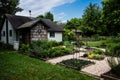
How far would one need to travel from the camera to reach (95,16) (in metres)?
49.0

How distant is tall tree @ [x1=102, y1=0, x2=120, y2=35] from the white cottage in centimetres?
1061

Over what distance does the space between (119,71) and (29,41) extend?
41.4 ft

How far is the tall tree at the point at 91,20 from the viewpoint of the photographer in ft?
144

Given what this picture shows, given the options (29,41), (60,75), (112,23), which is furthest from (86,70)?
(112,23)

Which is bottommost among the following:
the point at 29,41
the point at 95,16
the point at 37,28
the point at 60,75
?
the point at 60,75

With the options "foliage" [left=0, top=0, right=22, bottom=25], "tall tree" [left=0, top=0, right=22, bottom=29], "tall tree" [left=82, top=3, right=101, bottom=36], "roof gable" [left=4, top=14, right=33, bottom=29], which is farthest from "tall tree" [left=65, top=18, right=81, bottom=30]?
"roof gable" [left=4, top=14, right=33, bottom=29]

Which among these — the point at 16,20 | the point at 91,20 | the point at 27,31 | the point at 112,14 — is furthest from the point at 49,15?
the point at 27,31

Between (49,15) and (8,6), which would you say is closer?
(8,6)

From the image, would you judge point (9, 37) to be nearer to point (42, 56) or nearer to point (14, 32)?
point (14, 32)

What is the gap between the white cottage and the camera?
17.5 meters

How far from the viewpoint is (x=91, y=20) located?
48281 millimetres

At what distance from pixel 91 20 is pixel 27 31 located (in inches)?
1356

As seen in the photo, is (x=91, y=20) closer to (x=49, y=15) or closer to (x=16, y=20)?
(x=49, y=15)

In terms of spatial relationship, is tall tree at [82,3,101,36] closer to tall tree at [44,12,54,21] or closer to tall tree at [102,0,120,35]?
tall tree at [44,12,54,21]
